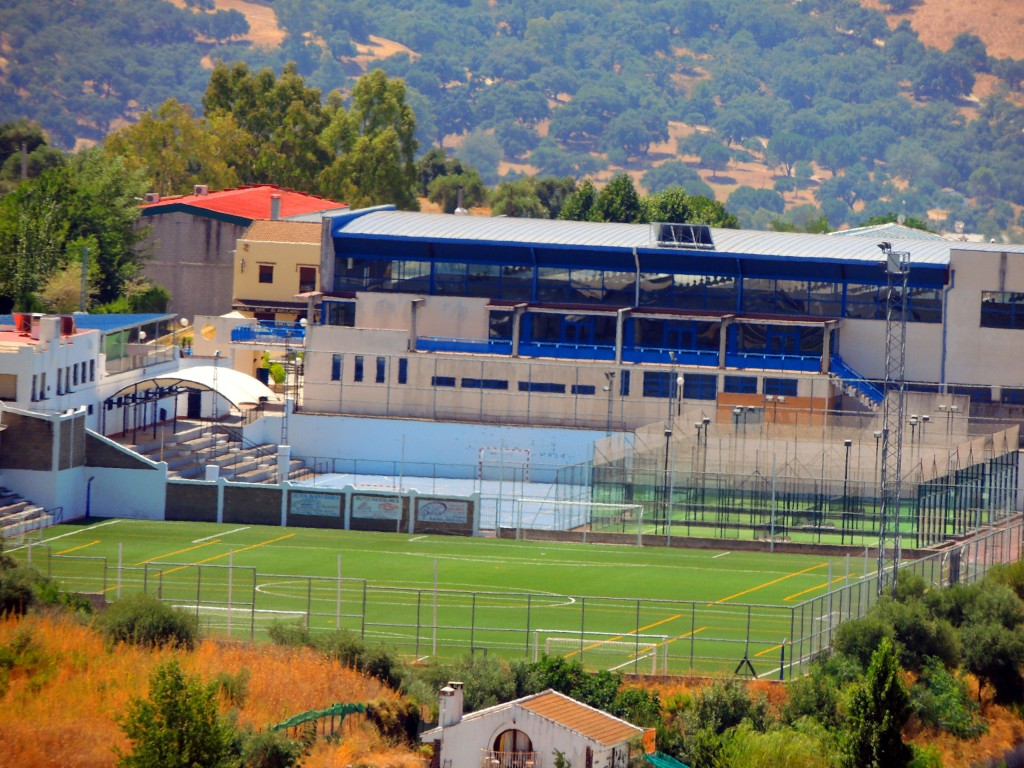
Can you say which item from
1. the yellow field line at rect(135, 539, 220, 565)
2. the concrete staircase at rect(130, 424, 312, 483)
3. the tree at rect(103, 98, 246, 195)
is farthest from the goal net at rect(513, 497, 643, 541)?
the tree at rect(103, 98, 246, 195)

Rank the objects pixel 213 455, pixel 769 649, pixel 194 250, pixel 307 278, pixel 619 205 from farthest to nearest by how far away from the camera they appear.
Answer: pixel 619 205, pixel 194 250, pixel 307 278, pixel 213 455, pixel 769 649

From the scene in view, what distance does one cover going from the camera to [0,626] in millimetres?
48625

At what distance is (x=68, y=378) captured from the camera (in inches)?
2881

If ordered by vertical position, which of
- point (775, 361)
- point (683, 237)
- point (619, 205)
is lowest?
point (775, 361)

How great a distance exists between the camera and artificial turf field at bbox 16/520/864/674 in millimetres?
52969

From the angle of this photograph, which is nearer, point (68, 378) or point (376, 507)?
point (376, 507)

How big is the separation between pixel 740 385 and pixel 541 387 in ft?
27.1

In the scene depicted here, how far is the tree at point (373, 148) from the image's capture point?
13962 centimetres

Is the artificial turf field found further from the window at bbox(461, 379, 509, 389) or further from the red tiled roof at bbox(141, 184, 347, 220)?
the red tiled roof at bbox(141, 184, 347, 220)

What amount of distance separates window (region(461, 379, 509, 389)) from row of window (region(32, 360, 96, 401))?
18.0 metres

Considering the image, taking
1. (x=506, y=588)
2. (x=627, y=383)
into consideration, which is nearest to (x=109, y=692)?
(x=506, y=588)

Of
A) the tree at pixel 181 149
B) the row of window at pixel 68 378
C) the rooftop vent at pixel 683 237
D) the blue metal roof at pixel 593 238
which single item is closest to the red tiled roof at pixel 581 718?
the row of window at pixel 68 378

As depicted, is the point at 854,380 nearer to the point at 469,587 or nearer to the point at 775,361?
the point at 775,361

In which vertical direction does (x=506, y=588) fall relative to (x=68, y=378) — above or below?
below
